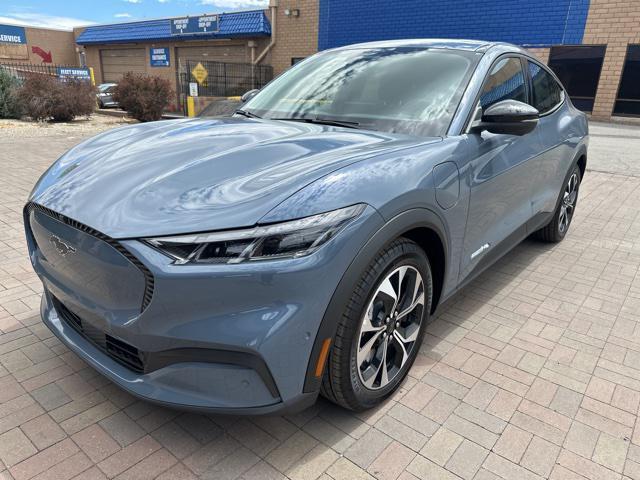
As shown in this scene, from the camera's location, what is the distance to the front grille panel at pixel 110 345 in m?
1.93

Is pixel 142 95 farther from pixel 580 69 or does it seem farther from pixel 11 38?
pixel 11 38

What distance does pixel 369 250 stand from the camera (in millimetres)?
1937

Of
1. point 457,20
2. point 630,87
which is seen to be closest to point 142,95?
point 457,20

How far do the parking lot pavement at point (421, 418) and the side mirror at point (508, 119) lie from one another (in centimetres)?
131

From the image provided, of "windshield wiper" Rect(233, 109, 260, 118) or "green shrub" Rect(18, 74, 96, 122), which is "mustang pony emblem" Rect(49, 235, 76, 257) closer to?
"windshield wiper" Rect(233, 109, 260, 118)

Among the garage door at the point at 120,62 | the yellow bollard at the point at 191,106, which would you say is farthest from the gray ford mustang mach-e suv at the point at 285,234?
the garage door at the point at 120,62

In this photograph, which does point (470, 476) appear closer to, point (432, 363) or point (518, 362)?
point (432, 363)

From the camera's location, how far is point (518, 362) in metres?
2.86

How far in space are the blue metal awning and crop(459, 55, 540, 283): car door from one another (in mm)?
23771

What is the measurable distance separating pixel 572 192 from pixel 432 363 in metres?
3.08

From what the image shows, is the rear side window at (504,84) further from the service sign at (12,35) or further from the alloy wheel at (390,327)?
the service sign at (12,35)

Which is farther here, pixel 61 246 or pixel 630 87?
pixel 630 87

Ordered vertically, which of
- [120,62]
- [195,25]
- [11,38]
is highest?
[195,25]

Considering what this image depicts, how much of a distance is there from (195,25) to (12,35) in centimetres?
2252
